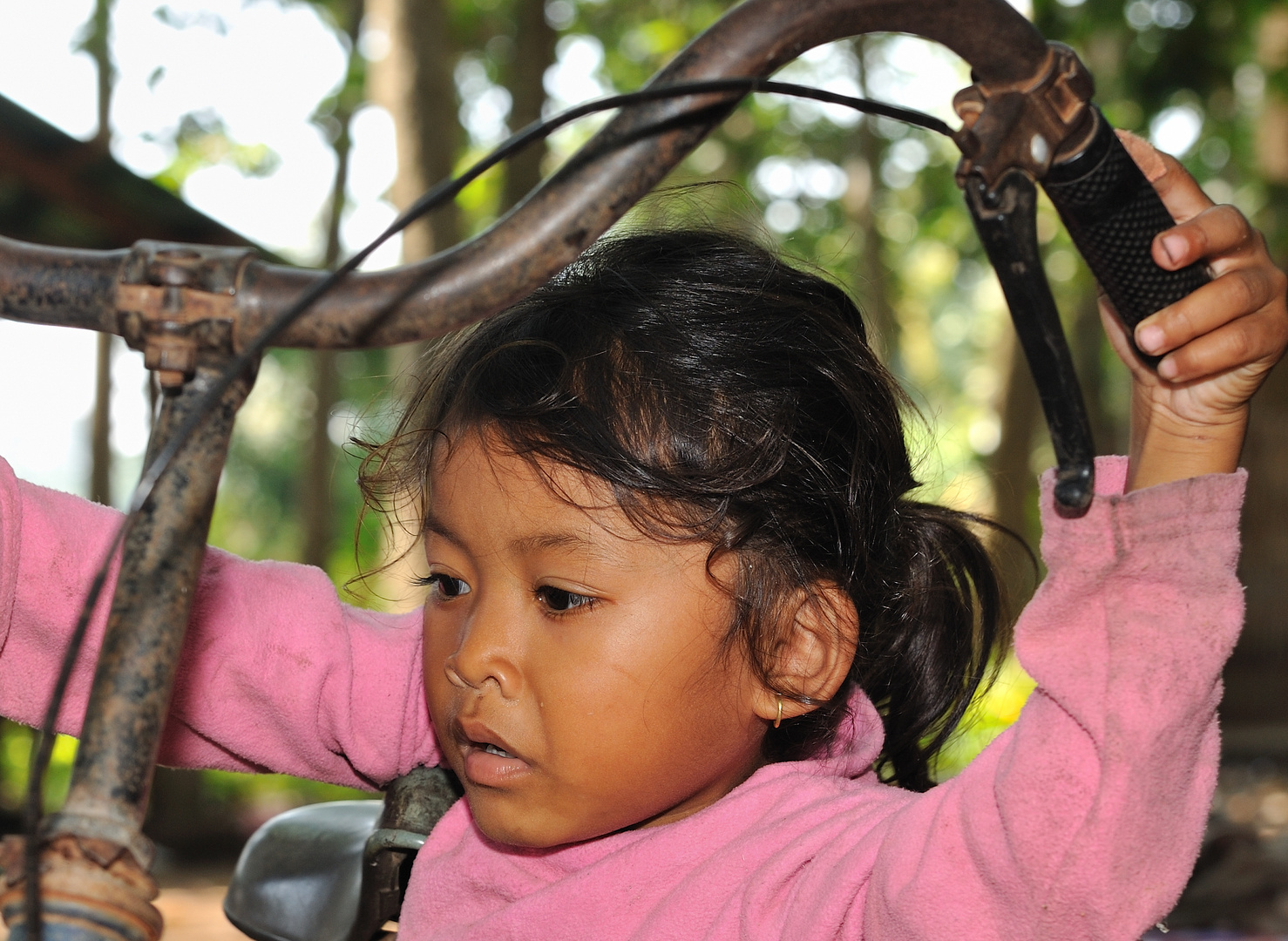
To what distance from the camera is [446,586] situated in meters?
1.35

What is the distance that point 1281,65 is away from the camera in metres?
5.89

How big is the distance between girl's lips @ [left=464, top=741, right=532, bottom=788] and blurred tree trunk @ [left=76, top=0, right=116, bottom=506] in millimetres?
5497

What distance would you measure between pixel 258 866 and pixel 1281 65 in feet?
19.9

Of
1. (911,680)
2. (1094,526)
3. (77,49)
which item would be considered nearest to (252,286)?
(1094,526)

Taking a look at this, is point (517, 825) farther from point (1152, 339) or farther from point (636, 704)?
point (1152, 339)

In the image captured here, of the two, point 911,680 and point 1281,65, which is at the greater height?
point 1281,65

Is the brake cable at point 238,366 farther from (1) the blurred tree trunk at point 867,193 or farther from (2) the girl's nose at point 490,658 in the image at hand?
(1) the blurred tree trunk at point 867,193

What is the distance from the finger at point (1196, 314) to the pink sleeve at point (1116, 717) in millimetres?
98

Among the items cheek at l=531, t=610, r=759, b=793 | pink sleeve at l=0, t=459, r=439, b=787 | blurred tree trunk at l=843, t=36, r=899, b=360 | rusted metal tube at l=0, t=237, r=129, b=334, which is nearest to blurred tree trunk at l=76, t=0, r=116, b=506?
blurred tree trunk at l=843, t=36, r=899, b=360

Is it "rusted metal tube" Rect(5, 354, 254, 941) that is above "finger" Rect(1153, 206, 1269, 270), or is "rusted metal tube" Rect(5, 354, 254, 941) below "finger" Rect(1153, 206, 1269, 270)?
below

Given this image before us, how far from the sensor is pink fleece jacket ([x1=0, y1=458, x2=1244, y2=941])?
2.72 feet

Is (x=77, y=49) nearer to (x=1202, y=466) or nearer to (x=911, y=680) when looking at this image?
(x=911, y=680)

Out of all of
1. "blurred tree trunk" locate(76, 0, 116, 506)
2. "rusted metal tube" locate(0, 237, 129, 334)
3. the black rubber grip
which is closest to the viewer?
"rusted metal tube" locate(0, 237, 129, 334)

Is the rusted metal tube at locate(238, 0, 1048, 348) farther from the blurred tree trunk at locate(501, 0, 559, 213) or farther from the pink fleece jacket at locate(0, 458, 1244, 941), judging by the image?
the blurred tree trunk at locate(501, 0, 559, 213)
